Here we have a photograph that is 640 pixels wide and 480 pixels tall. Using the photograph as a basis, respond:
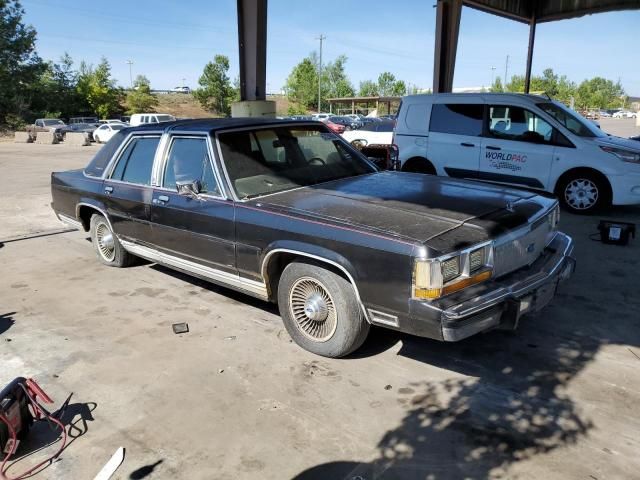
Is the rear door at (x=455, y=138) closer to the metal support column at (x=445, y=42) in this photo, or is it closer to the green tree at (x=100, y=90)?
the metal support column at (x=445, y=42)

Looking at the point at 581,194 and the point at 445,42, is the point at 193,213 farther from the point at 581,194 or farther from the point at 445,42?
the point at 445,42

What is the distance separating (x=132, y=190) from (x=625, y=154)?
7.07 metres

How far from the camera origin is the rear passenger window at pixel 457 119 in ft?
28.3

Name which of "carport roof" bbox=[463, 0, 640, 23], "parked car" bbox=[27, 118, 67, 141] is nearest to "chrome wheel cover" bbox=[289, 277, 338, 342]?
"carport roof" bbox=[463, 0, 640, 23]

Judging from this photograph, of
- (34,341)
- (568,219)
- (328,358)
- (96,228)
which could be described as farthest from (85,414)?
(568,219)

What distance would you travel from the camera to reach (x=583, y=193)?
8.07 m

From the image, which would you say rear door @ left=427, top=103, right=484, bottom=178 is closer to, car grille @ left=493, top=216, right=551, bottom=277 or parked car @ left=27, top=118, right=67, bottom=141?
car grille @ left=493, top=216, right=551, bottom=277

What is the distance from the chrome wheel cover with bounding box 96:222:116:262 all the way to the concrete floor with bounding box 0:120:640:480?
0.88 m

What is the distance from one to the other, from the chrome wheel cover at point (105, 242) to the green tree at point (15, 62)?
4983cm

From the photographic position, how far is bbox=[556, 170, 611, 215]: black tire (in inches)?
311

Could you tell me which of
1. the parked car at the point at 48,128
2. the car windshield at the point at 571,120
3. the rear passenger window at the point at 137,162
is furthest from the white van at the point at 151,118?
the rear passenger window at the point at 137,162

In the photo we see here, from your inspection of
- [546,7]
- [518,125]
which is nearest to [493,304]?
[518,125]

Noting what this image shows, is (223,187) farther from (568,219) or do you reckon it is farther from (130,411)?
(568,219)

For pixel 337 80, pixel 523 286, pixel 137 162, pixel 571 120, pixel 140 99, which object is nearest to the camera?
pixel 523 286
